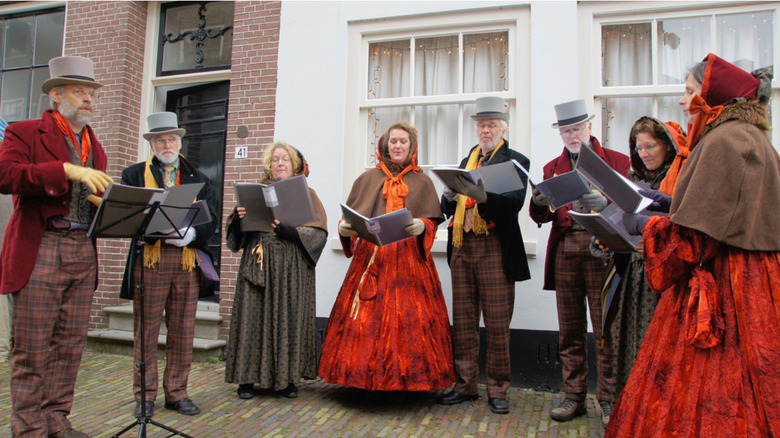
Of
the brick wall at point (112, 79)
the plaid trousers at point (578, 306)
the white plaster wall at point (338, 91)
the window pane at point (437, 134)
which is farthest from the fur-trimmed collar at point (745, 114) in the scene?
the brick wall at point (112, 79)

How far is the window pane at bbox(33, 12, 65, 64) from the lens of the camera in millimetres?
6637

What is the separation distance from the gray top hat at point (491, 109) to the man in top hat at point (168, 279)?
2154mm

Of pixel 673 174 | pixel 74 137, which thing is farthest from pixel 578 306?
pixel 74 137

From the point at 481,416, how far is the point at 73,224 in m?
2.90

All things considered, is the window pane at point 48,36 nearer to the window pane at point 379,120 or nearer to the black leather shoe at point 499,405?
the window pane at point 379,120

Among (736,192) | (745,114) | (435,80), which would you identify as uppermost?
(435,80)

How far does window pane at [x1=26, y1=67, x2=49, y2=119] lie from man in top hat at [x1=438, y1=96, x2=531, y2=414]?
18.8 ft

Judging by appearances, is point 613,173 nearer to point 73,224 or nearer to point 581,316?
point 581,316

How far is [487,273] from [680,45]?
267 centimetres

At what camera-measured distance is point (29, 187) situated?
292 cm

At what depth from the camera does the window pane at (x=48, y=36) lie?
6637 millimetres

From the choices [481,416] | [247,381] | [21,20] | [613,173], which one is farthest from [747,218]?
[21,20]

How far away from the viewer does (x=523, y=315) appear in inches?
180

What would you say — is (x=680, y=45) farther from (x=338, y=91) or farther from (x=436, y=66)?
(x=338, y=91)
